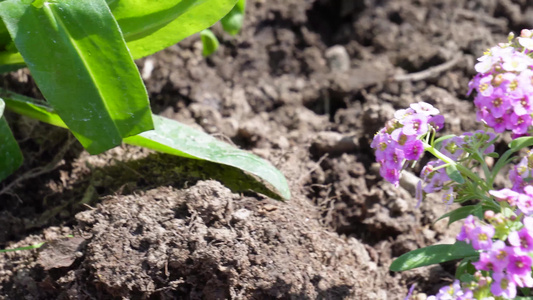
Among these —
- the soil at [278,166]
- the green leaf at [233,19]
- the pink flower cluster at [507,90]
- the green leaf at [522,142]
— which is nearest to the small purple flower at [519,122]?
the pink flower cluster at [507,90]

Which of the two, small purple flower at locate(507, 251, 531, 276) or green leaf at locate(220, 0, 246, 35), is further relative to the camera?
green leaf at locate(220, 0, 246, 35)

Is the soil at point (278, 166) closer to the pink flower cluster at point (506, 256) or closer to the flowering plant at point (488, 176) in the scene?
the flowering plant at point (488, 176)

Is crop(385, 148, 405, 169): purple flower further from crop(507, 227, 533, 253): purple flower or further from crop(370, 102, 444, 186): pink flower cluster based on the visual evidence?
crop(507, 227, 533, 253): purple flower

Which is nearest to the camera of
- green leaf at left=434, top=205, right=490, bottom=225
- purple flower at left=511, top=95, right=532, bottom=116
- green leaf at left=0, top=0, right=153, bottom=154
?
purple flower at left=511, top=95, right=532, bottom=116

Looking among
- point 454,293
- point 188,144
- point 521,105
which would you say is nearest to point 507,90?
point 521,105

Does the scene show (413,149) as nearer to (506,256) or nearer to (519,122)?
(519,122)

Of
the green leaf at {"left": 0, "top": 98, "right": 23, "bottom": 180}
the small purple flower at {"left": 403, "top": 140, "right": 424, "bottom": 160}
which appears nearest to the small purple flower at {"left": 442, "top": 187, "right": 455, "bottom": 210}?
the small purple flower at {"left": 403, "top": 140, "right": 424, "bottom": 160}
